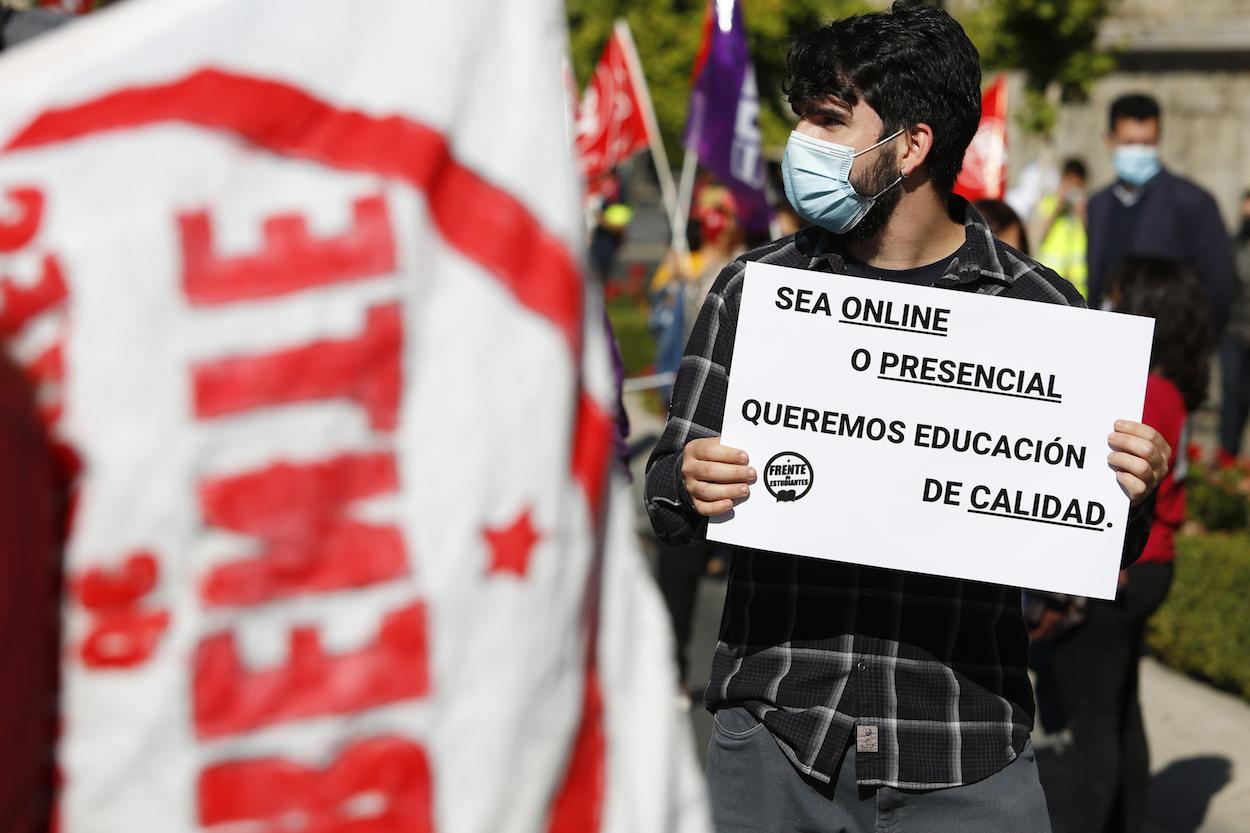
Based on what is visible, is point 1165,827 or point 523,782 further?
point 1165,827

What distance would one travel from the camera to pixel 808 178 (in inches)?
104

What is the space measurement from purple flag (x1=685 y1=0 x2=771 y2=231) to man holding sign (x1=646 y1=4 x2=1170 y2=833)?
17.5 feet

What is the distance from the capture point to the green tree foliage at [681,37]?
21.6 meters

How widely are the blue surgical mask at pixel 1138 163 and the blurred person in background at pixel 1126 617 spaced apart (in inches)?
132

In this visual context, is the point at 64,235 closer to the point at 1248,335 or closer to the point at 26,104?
the point at 26,104

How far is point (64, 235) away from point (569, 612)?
51cm

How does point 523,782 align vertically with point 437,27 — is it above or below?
below

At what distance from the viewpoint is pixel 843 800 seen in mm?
2482

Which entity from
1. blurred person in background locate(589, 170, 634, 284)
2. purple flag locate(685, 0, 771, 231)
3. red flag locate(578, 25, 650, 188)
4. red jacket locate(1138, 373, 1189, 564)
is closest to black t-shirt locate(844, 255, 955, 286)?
red jacket locate(1138, 373, 1189, 564)

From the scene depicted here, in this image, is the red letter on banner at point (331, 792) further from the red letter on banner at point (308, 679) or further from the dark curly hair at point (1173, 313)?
the dark curly hair at point (1173, 313)

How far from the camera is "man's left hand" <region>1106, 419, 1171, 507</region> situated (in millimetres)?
2373

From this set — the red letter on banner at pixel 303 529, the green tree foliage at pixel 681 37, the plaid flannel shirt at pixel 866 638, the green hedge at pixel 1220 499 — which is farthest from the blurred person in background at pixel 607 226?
the red letter on banner at pixel 303 529

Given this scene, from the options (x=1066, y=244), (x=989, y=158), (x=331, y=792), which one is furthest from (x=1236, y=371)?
(x=331, y=792)

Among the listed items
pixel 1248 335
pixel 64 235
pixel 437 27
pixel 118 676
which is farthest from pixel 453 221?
pixel 1248 335
